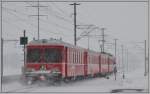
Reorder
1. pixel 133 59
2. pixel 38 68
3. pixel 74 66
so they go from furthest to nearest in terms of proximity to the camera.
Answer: pixel 133 59, pixel 74 66, pixel 38 68

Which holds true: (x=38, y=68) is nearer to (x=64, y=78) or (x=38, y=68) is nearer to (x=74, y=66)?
(x=64, y=78)

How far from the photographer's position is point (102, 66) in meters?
53.5

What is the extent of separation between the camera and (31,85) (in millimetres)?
31906

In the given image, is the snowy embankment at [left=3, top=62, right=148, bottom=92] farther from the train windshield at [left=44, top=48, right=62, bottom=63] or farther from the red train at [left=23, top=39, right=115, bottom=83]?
the train windshield at [left=44, top=48, right=62, bottom=63]

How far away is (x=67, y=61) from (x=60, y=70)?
1.27m

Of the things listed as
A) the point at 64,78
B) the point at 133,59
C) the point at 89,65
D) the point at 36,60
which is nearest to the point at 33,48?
the point at 36,60

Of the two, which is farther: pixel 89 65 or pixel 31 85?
pixel 89 65

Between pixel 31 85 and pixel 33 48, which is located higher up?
pixel 33 48

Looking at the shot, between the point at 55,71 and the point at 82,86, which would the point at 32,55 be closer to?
the point at 55,71

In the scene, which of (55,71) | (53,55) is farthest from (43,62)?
(55,71)

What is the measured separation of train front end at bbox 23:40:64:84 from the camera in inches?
1240

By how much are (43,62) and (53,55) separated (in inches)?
28.4

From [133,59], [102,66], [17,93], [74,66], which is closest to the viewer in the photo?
[17,93]

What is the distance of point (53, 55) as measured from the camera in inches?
1254
